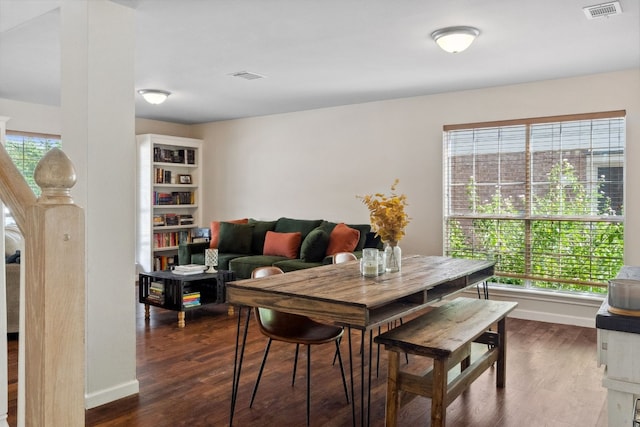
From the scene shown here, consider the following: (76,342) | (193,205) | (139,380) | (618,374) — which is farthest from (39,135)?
(618,374)

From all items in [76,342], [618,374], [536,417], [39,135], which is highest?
[39,135]

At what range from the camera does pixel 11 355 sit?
373 centimetres

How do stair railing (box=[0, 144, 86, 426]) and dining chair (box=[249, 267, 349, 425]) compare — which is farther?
dining chair (box=[249, 267, 349, 425])

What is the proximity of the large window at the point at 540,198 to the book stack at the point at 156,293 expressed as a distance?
305cm

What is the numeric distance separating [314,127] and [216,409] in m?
4.43

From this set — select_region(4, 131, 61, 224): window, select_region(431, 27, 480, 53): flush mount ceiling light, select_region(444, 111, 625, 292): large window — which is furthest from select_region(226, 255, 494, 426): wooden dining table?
select_region(4, 131, 61, 224): window

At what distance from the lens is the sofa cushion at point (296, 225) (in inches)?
251

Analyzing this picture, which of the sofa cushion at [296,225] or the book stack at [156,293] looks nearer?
the book stack at [156,293]

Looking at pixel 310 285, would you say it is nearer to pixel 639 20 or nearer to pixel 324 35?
pixel 324 35

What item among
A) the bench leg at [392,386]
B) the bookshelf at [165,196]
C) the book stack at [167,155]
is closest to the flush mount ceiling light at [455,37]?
the bench leg at [392,386]

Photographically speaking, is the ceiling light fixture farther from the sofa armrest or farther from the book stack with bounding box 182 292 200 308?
the book stack with bounding box 182 292 200 308

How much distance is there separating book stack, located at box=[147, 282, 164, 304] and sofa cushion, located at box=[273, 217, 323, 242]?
195cm

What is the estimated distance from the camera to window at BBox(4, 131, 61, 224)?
613 cm

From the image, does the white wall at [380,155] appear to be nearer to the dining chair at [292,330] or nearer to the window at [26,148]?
the window at [26,148]
